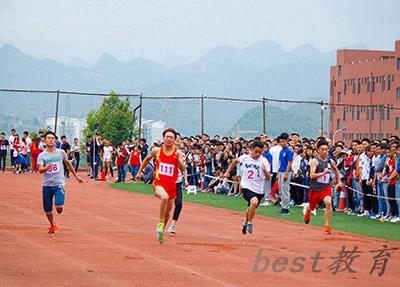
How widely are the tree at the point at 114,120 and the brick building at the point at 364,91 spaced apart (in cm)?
1603

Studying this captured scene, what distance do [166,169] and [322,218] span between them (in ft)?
27.5

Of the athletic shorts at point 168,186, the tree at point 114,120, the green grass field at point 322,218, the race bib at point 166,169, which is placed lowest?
the green grass field at point 322,218

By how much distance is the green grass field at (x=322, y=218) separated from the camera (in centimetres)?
2311

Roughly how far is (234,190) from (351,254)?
63.5 feet

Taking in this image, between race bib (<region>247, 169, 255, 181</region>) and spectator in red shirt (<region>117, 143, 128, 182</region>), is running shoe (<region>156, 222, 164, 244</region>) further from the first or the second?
spectator in red shirt (<region>117, 143, 128, 182</region>)

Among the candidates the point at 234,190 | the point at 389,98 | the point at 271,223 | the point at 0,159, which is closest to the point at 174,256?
the point at 271,223

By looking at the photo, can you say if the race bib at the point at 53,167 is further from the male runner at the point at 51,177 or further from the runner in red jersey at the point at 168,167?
the runner in red jersey at the point at 168,167

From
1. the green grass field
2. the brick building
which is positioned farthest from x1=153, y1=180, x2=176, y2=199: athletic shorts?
the brick building

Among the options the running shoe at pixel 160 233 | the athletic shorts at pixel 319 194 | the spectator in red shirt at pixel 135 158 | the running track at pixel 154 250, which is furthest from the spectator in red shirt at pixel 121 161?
the running shoe at pixel 160 233

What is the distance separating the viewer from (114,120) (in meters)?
84.1

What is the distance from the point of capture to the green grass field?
23109 millimetres

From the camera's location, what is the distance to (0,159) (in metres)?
51.4

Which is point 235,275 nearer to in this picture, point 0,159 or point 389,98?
point 0,159

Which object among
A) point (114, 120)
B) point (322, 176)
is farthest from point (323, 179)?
point (114, 120)
